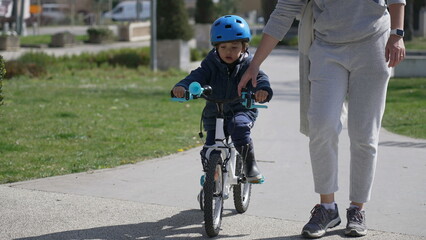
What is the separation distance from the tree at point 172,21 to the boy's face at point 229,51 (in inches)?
667

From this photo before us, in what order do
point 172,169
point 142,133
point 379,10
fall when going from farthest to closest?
point 142,133 < point 172,169 < point 379,10

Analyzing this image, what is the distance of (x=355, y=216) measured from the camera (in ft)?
16.5

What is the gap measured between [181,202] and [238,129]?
1034mm

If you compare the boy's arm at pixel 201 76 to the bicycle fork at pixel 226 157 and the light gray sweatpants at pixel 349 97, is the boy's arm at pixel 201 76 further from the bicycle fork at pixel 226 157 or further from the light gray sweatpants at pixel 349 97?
the light gray sweatpants at pixel 349 97

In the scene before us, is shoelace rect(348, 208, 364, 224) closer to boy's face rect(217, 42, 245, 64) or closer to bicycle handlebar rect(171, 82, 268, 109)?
bicycle handlebar rect(171, 82, 268, 109)

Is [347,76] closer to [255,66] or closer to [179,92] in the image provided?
[255,66]

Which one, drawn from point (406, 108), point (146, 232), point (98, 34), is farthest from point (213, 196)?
point (98, 34)

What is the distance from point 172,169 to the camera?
7402mm

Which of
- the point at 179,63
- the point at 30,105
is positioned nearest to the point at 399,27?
the point at 30,105

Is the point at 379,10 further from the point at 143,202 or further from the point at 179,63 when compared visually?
the point at 179,63

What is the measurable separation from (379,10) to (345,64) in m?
0.37

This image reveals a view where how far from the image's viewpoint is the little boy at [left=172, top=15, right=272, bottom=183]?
5199 mm

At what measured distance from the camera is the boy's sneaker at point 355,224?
196 inches

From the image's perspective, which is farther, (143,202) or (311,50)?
(143,202)
